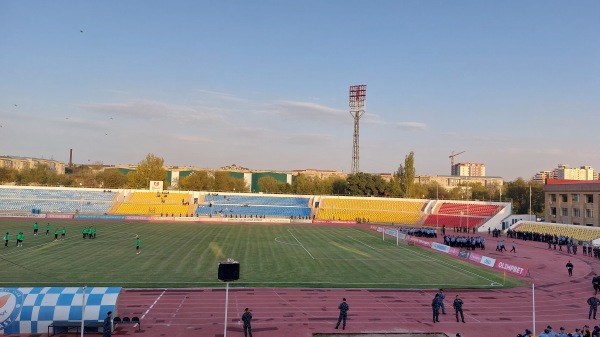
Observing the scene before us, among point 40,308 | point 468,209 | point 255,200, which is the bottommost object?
point 40,308

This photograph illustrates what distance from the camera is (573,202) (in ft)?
214

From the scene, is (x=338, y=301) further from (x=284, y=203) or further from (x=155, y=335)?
(x=284, y=203)

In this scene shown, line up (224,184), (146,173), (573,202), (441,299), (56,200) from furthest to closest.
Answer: (224,184) → (146,173) → (56,200) → (573,202) → (441,299)

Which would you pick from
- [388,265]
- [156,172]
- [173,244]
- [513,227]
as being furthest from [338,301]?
[156,172]

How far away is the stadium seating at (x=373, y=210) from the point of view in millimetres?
83562

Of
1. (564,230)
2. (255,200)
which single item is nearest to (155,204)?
(255,200)

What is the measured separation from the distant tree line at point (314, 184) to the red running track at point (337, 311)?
76.7 metres

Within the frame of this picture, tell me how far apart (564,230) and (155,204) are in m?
71.3

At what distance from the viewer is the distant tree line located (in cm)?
10131

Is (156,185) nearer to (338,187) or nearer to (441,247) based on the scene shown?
(338,187)

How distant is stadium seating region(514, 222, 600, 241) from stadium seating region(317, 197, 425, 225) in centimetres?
2075

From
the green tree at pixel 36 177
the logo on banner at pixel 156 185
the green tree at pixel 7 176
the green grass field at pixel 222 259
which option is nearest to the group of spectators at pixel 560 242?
the green grass field at pixel 222 259

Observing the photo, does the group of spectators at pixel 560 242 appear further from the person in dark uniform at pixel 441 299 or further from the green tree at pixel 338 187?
the green tree at pixel 338 187

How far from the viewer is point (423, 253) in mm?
39375
